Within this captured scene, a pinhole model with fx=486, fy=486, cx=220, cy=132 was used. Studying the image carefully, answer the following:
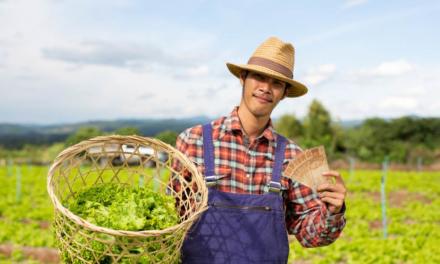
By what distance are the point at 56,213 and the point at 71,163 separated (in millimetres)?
377

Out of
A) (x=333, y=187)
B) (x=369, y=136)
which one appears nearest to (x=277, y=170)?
(x=333, y=187)

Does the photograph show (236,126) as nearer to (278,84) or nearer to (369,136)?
(278,84)

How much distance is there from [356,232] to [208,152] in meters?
7.52

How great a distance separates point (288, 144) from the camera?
260 cm

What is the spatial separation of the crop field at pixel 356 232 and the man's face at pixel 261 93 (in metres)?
4.35

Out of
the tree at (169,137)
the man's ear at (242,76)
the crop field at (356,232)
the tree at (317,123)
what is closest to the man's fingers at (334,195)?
the man's ear at (242,76)

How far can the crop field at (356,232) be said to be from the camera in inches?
300

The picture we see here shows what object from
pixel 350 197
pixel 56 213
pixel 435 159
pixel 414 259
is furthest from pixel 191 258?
pixel 435 159

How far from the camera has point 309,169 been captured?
7.59 feet

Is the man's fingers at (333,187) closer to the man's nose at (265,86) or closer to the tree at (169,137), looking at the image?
→ the man's nose at (265,86)

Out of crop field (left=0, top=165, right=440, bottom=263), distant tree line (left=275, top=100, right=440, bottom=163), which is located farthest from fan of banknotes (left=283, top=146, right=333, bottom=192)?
distant tree line (left=275, top=100, right=440, bottom=163)

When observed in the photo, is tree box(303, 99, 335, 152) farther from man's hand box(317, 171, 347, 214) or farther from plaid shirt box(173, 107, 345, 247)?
man's hand box(317, 171, 347, 214)

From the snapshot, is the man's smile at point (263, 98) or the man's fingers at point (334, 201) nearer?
the man's fingers at point (334, 201)

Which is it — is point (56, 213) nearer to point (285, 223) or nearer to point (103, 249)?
point (103, 249)
